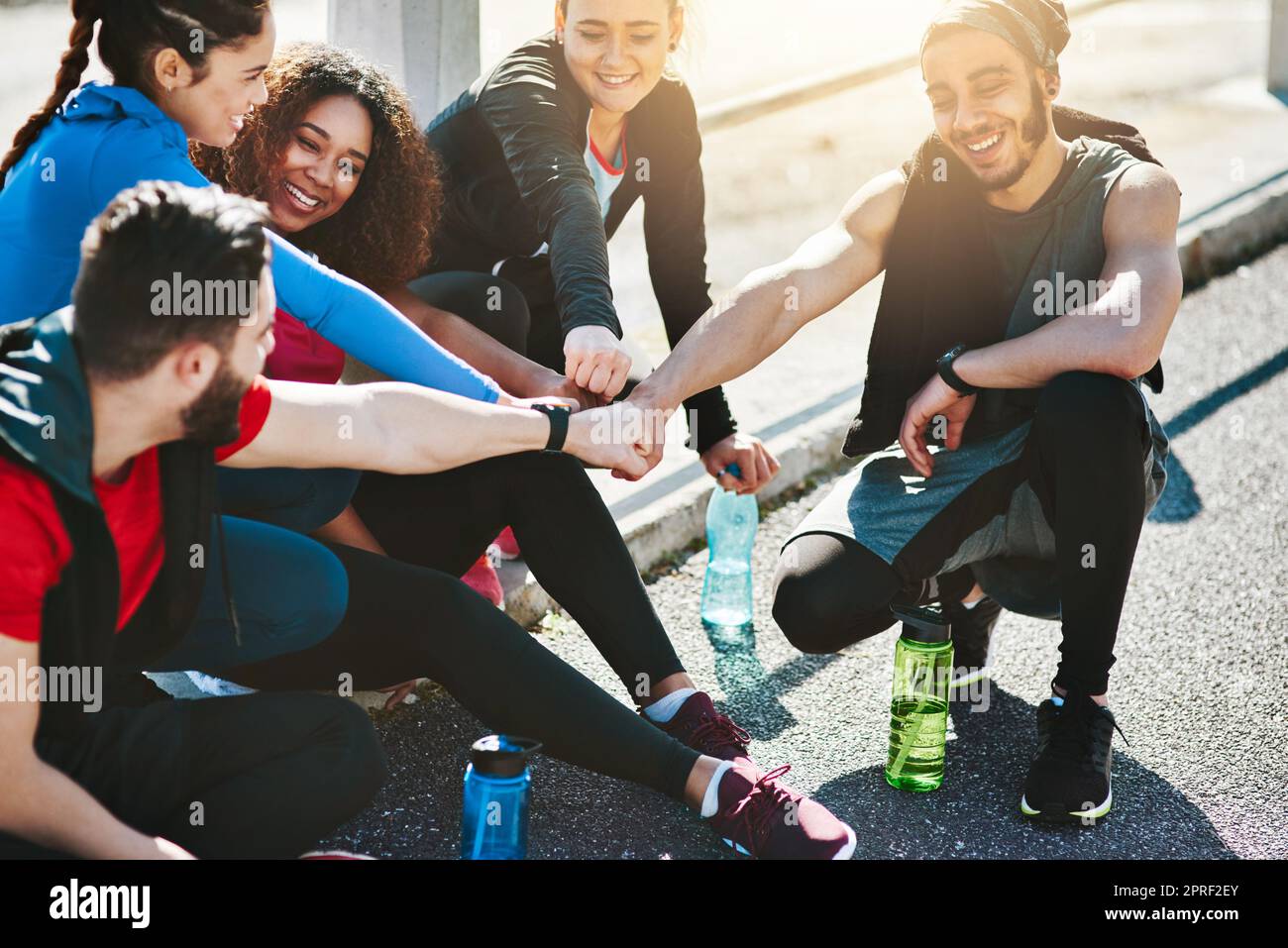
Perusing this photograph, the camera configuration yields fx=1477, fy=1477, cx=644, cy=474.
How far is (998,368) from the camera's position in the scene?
325 centimetres

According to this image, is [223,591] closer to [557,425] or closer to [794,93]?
[557,425]

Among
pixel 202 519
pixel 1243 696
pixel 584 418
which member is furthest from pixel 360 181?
pixel 1243 696

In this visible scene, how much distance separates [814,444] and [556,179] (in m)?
1.67

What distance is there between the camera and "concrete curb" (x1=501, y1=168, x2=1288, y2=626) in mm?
3928

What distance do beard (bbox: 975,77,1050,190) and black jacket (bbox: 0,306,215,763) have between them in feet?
6.41

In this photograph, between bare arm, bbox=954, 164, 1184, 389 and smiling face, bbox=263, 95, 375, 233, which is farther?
smiling face, bbox=263, 95, 375, 233

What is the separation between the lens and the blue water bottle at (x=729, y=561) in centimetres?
398

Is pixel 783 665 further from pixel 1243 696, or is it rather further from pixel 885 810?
pixel 1243 696

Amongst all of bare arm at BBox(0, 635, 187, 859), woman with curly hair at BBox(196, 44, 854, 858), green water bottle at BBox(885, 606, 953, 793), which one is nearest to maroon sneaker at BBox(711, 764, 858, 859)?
woman with curly hair at BBox(196, 44, 854, 858)

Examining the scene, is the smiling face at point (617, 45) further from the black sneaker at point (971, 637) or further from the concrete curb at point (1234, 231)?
the concrete curb at point (1234, 231)

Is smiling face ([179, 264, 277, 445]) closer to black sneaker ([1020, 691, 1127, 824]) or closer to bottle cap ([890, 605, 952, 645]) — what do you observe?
bottle cap ([890, 605, 952, 645])

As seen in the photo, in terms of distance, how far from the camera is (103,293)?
2.12 m

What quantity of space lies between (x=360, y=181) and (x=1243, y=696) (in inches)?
96.1

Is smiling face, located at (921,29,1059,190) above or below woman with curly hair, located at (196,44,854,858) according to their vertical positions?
above
